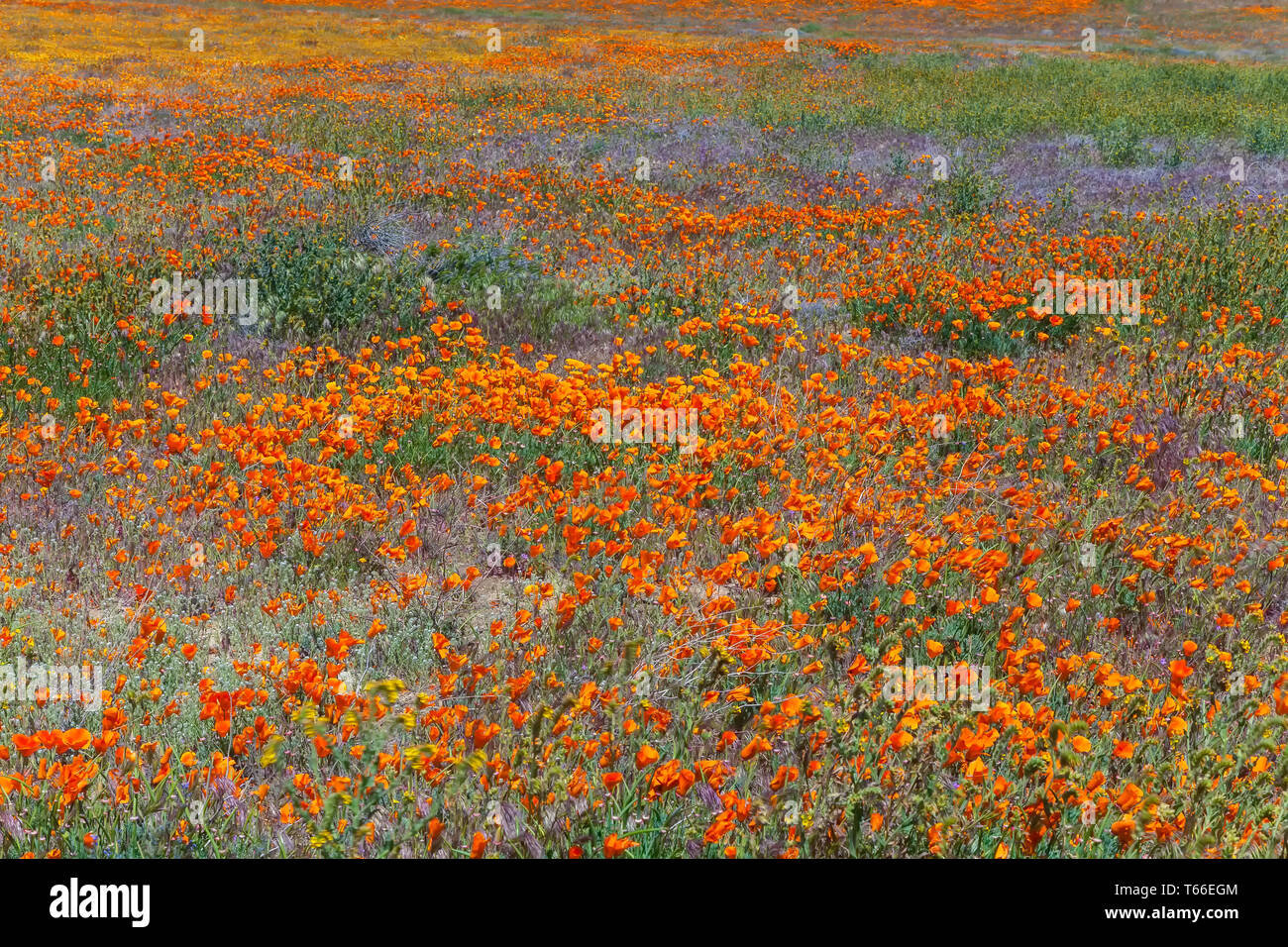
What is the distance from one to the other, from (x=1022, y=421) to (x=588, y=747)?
3.99 m

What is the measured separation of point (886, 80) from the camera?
22.1 metres

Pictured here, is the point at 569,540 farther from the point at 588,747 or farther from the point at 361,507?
the point at 588,747

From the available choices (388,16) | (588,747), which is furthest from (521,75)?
(388,16)

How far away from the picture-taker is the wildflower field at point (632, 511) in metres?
2.57

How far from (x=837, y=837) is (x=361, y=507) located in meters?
2.32

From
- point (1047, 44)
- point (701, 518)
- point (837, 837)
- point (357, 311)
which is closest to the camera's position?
point (837, 837)

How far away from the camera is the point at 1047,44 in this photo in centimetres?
4353

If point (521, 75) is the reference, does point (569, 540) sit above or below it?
below

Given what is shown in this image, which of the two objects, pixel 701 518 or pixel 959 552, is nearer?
pixel 959 552

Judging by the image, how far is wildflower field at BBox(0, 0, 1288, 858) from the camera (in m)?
2.57

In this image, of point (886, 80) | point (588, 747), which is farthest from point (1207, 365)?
point (886, 80)

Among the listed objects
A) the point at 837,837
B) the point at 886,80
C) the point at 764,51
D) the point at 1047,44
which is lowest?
the point at 837,837

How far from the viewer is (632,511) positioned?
4621 millimetres
